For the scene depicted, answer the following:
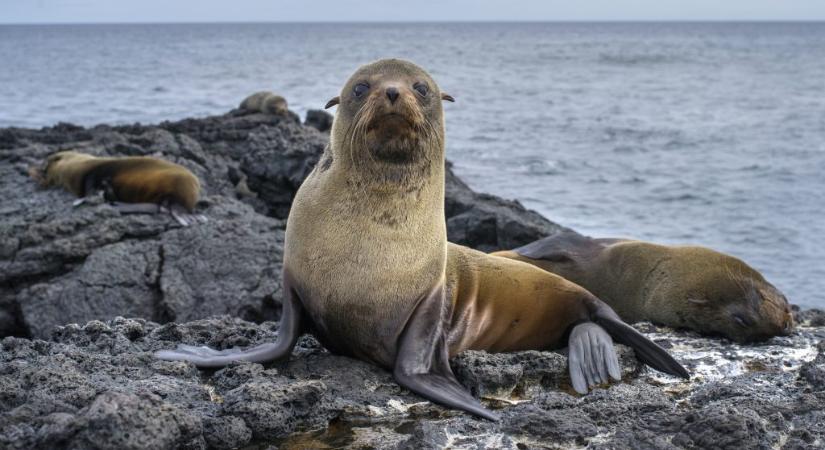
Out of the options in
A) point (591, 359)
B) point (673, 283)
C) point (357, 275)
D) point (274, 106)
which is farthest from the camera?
point (274, 106)

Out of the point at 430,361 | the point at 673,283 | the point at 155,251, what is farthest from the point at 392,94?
the point at 155,251

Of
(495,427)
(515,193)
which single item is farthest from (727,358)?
(515,193)

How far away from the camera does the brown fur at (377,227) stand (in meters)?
3.77

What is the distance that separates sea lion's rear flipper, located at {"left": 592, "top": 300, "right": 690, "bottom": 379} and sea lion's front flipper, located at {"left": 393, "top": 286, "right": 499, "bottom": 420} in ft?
3.00

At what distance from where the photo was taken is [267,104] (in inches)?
603

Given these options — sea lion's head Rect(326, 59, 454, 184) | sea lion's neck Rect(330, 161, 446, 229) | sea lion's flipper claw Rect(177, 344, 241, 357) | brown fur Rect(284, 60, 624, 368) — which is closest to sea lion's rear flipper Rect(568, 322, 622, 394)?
brown fur Rect(284, 60, 624, 368)

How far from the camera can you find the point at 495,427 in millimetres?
3223

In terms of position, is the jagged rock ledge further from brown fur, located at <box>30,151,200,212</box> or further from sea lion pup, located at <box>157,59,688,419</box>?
brown fur, located at <box>30,151,200,212</box>

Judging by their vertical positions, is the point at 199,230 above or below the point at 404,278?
below

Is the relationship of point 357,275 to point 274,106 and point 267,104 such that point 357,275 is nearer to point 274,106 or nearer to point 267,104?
point 274,106

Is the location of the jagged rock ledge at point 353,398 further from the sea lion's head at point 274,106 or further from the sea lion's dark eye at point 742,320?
the sea lion's head at point 274,106

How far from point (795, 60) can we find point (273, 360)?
65937mm

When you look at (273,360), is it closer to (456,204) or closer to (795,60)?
(456,204)

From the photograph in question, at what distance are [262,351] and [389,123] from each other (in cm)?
108
